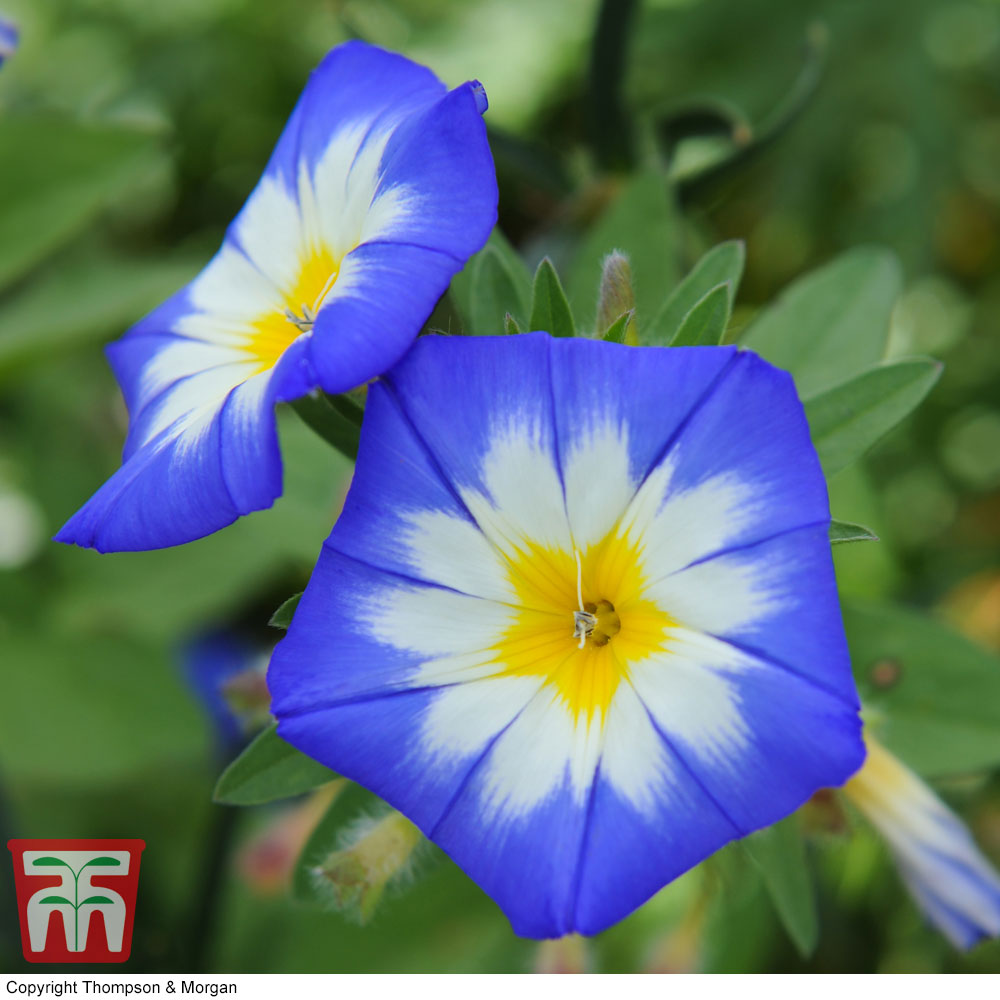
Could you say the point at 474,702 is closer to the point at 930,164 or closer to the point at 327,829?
the point at 327,829

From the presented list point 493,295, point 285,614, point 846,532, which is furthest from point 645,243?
point 285,614

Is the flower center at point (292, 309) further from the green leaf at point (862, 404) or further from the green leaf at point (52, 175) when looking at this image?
the green leaf at point (52, 175)

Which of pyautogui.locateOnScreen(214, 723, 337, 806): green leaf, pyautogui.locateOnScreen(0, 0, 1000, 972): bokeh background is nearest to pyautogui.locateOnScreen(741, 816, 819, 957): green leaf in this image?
pyautogui.locateOnScreen(0, 0, 1000, 972): bokeh background

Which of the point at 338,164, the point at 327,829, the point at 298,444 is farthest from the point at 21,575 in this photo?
the point at 338,164

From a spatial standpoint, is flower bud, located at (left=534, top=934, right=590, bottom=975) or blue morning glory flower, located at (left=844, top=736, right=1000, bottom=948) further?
flower bud, located at (left=534, top=934, right=590, bottom=975)

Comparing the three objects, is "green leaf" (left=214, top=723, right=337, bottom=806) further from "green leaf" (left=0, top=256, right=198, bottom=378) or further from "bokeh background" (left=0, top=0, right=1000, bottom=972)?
"green leaf" (left=0, top=256, right=198, bottom=378)

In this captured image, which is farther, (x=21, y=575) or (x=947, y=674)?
(x=21, y=575)

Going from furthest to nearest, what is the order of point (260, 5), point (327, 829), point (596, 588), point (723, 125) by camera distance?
point (260, 5) → point (723, 125) → point (327, 829) → point (596, 588)
